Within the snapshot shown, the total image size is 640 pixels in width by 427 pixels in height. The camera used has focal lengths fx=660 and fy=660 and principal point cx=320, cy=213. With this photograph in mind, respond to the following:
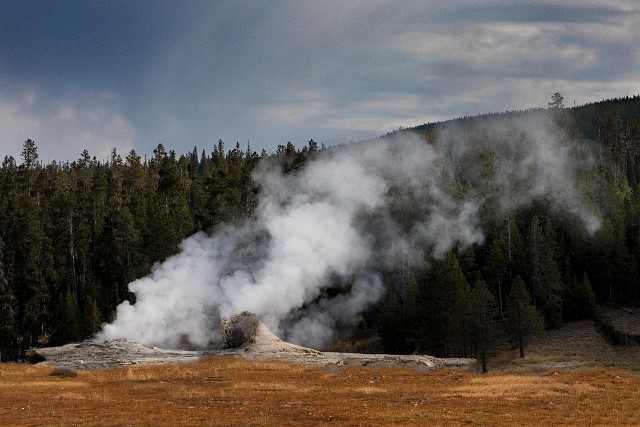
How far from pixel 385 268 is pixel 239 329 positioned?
42652 millimetres

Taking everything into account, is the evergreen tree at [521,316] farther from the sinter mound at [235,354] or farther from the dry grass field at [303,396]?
the sinter mound at [235,354]

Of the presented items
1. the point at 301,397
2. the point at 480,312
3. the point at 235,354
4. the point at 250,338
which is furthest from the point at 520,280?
the point at 301,397

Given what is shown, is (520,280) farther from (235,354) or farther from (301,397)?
(301,397)

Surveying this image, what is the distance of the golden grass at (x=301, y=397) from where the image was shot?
3225 cm

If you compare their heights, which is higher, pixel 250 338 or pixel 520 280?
pixel 520 280

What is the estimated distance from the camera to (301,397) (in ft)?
133

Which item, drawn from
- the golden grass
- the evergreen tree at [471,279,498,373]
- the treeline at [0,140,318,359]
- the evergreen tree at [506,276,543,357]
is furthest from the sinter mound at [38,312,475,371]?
the treeline at [0,140,318,359]

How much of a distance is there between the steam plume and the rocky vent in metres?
3.16

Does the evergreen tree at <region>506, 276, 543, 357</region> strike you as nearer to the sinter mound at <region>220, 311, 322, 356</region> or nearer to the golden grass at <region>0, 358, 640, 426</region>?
the golden grass at <region>0, 358, 640, 426</region>

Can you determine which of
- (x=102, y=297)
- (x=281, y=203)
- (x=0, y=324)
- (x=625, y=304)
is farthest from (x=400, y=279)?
(x=0, y=324)

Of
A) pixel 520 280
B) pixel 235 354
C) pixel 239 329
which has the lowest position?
pixel 235 354

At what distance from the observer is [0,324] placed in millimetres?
81938

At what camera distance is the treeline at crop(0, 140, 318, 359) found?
87.0 metres

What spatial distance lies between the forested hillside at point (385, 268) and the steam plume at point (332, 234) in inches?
109
